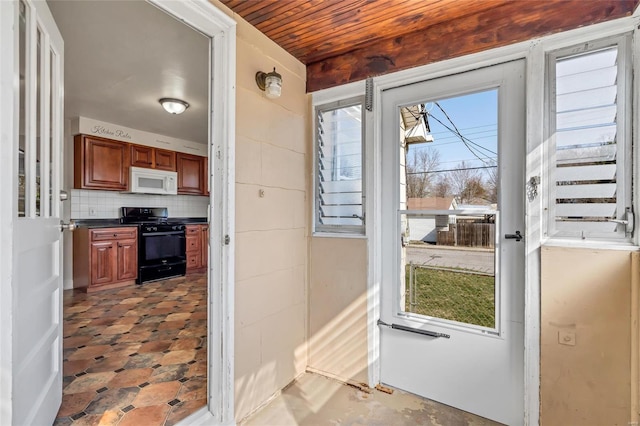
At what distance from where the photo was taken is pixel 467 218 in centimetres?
187

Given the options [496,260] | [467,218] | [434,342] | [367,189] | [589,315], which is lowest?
[434,342]

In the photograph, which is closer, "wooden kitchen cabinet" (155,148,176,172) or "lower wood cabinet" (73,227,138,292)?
"lower wood cabinet" (73,227,138,292)

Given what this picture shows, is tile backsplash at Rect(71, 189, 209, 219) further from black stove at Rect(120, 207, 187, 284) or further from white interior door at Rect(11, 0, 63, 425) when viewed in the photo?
white interior door at Rect(11, 0, 63, 425)

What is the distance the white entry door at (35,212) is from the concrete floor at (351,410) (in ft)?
3.41

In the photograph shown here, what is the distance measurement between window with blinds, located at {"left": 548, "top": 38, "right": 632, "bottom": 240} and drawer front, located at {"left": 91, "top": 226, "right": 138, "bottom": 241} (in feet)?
16.1

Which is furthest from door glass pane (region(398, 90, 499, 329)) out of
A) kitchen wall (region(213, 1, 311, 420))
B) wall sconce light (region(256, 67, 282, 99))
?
wall sconce light (region(256, 67, 282, 99))

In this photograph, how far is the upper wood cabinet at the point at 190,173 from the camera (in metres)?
5.45

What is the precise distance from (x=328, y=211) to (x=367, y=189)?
376 mm

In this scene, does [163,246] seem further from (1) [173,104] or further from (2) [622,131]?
(2) [622,131]

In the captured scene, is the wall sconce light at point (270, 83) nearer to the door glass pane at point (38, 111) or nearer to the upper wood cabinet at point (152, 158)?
the door glass pane at point (38, 111)

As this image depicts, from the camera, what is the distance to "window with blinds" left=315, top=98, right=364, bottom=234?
2.21m

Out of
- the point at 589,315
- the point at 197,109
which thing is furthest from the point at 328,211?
the point at 197,109

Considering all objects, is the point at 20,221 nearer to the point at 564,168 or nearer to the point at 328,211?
the point at 328,211

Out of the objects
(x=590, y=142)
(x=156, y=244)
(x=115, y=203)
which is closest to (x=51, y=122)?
(x=590, y=142)
